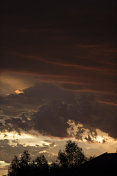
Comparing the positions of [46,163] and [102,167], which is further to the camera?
[46,163]

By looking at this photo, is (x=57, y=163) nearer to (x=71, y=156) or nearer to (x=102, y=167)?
(x=71, y=156)

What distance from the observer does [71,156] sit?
324ft

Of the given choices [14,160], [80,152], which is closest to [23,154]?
[14,160]

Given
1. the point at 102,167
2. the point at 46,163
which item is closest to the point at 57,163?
the point at 46,163

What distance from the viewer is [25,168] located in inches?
→ 3654

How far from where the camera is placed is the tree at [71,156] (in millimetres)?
96750

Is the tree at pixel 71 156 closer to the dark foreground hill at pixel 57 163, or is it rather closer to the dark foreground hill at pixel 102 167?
the dark foreground hill at pixel 57 163

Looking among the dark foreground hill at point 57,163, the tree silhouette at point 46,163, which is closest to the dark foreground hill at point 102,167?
the dark foreground hill at point 57,163

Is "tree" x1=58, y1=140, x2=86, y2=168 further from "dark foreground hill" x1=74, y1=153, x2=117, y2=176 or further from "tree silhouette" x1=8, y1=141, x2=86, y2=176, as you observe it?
"dark foreground hill" x1=74, y1=153, x2=117, y2=176

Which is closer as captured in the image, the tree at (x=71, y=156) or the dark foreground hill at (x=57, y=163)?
the dark foreground hill at (x=57, y=163)

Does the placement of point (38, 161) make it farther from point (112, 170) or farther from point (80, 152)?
point (112, 170)

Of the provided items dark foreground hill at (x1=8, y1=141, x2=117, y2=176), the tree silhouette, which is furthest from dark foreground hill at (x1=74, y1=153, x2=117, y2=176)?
the tree silhouette

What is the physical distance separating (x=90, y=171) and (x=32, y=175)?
28.5m

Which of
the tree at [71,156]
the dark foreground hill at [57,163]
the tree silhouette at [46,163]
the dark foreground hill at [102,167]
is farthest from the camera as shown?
the tree at [71,156]
